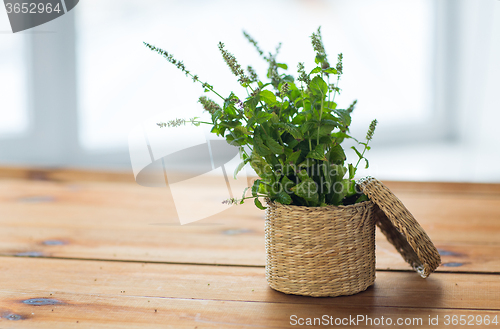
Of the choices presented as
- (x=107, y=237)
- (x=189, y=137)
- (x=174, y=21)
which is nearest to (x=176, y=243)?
(x=107, y=237)

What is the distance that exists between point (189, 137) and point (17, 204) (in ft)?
2.61

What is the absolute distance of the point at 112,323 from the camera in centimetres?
68

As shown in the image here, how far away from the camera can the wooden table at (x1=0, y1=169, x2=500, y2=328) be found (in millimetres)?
701

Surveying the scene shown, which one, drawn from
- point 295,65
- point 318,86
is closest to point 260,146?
point 318,86

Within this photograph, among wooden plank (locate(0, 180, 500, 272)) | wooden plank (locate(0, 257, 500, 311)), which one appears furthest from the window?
wooden plank (locate(0, 257, 500, 311))

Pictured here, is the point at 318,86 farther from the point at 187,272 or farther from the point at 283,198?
the point at 187,272

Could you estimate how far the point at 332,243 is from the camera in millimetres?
729

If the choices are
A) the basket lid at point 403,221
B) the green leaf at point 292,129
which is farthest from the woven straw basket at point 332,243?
the green leaf at point 292,129

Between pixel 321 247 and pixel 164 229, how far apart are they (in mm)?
595

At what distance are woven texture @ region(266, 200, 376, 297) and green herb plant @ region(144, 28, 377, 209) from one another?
3 centimetres

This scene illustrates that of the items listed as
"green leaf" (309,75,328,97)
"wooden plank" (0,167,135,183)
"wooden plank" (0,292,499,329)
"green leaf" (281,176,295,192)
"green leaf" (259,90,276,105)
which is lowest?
"wooden plank" (0,167,135,183)

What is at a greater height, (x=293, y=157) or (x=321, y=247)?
(x=293, y=157)

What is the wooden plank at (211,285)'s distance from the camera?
75cm

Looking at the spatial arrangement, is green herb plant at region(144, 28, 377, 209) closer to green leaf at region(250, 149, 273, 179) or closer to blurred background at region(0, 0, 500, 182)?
green leaf at region(250, 149, 273, 179)
